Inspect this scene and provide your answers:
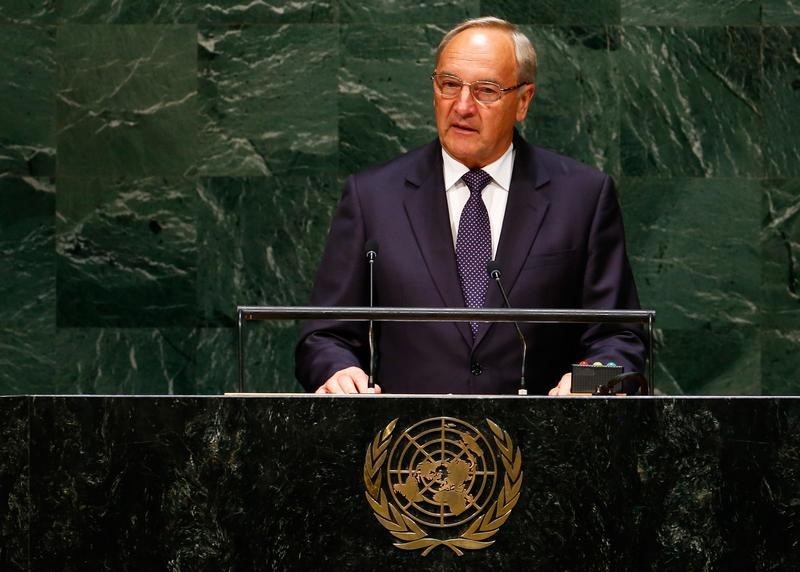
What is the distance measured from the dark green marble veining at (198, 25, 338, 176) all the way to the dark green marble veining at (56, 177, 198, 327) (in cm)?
24

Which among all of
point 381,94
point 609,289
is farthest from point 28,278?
point 609,289

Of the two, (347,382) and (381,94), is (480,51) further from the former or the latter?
(381,94)

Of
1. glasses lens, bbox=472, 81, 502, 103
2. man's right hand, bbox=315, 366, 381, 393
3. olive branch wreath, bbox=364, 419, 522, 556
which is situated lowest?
olive branch wreath, bbox=364, 419, 522, 556

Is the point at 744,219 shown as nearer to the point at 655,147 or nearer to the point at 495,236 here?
the point at 655,147

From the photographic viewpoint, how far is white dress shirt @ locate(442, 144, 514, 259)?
4.20m

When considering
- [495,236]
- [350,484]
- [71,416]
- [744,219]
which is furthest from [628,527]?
[744,219]

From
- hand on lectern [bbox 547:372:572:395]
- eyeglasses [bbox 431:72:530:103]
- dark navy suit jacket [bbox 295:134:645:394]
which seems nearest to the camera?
hand on lectern [bbox 547:372:572:395]

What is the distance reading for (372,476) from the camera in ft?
9.30

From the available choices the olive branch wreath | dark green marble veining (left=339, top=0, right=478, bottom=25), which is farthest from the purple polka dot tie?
dark green marble veining (left=339, top=0, right=478, bottom=25)

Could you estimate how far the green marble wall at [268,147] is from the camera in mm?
5652

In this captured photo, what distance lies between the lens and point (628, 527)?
284cm

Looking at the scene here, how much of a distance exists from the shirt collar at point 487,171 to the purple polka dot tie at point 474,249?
0.20 ft

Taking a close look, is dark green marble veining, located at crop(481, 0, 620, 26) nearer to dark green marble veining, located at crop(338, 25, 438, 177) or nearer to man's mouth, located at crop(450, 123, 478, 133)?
dark green marble veining, located at crop(338, 25, 438, 177)

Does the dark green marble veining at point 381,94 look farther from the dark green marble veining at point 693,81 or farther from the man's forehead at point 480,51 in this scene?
the man's forehead at point 480,51
